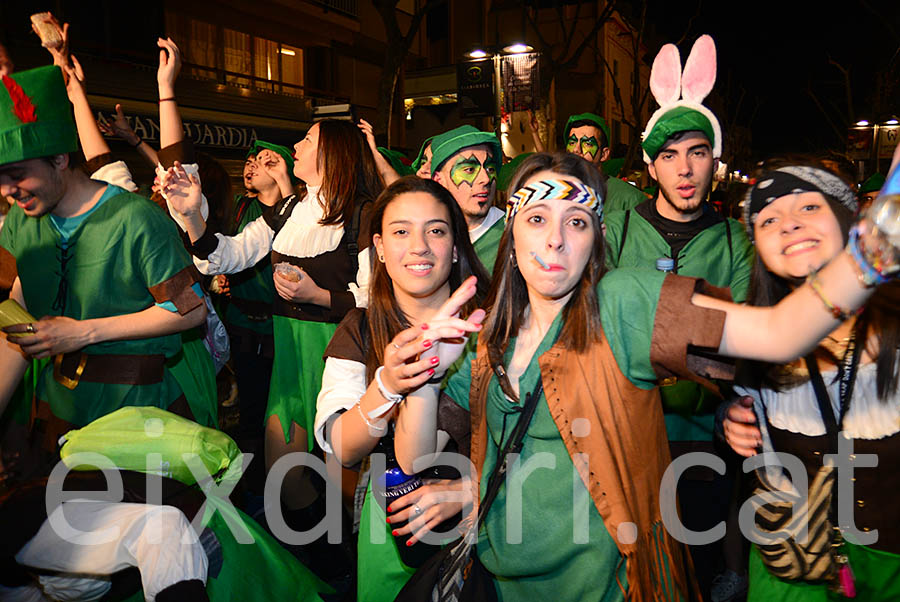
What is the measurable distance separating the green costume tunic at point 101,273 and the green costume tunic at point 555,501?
171 centimetres

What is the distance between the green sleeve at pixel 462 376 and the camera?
7.10ft

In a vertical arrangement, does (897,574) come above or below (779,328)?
below

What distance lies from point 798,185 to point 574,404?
1.01 meters

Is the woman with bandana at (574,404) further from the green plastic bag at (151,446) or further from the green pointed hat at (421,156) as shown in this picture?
the green pointed hat at (421,156)

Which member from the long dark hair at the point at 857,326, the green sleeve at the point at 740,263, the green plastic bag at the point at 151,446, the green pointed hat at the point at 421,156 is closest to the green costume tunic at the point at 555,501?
the long dark hair at the point at 857,326

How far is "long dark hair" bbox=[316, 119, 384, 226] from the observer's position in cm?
404

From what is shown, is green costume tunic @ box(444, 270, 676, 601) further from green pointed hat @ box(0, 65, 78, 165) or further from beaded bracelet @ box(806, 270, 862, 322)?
green pointed hat @ box(0, 65, 78, 165)

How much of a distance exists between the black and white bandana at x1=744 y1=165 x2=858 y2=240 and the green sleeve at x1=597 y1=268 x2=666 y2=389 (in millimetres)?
638

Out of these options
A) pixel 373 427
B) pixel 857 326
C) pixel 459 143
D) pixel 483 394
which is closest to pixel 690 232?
pixel 459 143

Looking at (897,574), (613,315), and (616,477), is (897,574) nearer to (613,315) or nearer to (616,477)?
(616,477)

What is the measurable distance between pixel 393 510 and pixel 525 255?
0.98 m

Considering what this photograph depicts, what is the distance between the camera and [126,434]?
2.13m

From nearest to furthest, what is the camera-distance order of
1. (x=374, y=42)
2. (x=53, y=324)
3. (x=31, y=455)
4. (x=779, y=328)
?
(x=779, y=328)
(x=53, y=324)
(x=31, y=455)
(x=374, y=42)

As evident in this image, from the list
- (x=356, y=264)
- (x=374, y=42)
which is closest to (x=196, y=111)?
(x=374, y=42)
